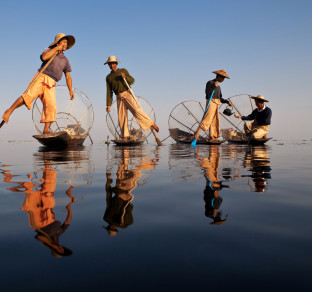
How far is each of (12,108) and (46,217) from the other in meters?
6.57

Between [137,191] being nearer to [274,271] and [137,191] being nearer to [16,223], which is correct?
[16,223]

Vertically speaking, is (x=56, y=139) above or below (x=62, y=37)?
below

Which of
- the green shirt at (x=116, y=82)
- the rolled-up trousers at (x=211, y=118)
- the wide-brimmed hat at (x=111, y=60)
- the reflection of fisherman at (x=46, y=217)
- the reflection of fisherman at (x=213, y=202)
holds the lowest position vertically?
the reflection of fisherman at (x=46, y=217)

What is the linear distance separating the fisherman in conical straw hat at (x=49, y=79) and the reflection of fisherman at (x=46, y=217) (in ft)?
18.5

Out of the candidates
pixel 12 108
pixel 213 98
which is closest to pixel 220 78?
pixel 213 98

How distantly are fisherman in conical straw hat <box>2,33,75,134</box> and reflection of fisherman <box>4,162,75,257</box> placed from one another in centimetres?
563

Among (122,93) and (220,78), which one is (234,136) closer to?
(220,78)

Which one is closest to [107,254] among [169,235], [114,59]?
[169,235]

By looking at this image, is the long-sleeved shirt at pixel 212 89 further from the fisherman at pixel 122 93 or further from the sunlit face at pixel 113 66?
the sunlit face at pixel 113 66

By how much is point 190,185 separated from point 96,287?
1495mm

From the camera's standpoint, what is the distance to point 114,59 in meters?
9.47

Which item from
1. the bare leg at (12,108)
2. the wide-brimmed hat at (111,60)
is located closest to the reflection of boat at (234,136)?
the wide-brimmed hat at (111,60)

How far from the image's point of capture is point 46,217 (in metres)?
1.27

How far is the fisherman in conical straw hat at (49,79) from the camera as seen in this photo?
7.03 meters
